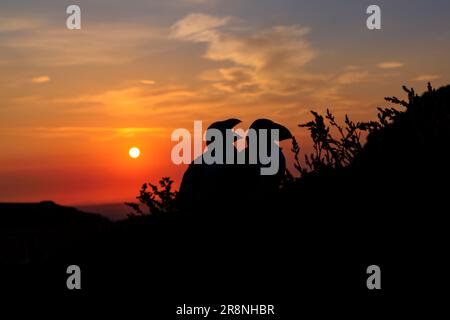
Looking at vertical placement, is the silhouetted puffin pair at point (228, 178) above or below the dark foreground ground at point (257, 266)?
above

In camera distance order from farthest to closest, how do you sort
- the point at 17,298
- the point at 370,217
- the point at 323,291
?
the point at 17,298 < the point at 370,217 < the point at 323,291

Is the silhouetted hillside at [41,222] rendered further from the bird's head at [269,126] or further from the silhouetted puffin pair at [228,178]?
the bird's head at [269,126]

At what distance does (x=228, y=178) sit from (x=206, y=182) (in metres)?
0.41

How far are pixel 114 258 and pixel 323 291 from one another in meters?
2.42

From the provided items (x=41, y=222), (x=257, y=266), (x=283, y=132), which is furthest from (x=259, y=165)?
(x=41, y=222)

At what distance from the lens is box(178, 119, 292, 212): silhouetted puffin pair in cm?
895

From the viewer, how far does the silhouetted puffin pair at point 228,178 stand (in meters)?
8.95

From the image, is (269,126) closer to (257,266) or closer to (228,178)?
(228,178)

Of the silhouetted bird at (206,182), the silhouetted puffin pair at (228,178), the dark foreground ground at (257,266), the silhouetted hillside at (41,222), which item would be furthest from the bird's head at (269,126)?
the silhouetted hillside at (41,222)

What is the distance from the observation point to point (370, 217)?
582 centimetres

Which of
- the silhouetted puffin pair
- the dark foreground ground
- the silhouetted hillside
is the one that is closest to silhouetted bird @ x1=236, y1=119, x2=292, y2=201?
the silhouetted puffin pair

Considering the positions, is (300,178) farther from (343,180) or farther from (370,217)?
(370,217)

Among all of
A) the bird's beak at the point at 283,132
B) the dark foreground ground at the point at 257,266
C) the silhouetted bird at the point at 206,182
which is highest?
the bird's beak at the point at 283,132

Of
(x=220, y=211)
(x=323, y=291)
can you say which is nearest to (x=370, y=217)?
(x=323, y=291)
